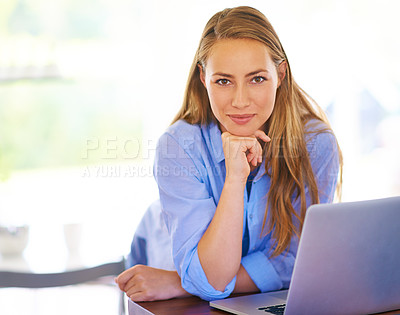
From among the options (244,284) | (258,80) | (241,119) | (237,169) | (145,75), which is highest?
(145,75)

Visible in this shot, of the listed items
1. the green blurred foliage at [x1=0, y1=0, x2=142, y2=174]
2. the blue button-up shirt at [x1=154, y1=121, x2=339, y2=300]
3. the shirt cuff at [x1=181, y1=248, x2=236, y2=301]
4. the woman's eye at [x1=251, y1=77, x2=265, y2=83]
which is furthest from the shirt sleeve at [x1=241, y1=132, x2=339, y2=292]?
the green blurred foliage at [x1=0, y1=0, x2=142, y2=174]

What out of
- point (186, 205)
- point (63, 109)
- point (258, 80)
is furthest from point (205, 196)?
point (63, 109)

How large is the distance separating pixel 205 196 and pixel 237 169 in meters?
0.13

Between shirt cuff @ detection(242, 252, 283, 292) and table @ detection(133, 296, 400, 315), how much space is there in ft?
0.55

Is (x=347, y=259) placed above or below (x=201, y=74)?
below

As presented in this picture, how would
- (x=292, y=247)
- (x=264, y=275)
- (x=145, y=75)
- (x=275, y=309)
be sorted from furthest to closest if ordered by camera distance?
(x=145, y=75)
(x=292, y=247)
(x=264, y=275)
(x=275, y=309)

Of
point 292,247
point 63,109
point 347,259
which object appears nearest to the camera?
point 347,259

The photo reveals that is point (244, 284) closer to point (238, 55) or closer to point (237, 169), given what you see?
point (237, 169)

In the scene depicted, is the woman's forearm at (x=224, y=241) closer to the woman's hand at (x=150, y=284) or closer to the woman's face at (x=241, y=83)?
the woman's hand at (x=150, y=284)

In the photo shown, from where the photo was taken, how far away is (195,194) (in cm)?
130

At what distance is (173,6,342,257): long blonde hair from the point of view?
135 centimetres

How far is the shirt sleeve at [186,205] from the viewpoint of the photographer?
116cm

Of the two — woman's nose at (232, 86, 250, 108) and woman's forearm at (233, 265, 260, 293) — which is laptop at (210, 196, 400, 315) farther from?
woman's nose at (232, 86, 250, 108)

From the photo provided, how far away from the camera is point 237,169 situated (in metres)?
1.24
